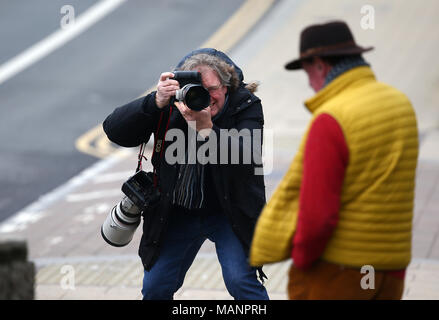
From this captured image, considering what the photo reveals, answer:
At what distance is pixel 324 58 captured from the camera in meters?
3.51

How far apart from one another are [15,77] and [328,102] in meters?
14.1

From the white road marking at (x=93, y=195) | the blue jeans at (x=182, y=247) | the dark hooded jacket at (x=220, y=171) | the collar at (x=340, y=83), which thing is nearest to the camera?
the collar at (x=340, y=83)

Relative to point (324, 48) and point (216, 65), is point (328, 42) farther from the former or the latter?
point (216, 65)

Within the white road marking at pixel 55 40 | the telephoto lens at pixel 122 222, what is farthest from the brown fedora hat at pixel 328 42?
the white road marking at pixel 55 40

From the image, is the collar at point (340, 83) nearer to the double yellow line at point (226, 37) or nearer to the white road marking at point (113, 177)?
the white road marking at point (113, 177)

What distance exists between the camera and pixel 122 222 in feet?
15.4

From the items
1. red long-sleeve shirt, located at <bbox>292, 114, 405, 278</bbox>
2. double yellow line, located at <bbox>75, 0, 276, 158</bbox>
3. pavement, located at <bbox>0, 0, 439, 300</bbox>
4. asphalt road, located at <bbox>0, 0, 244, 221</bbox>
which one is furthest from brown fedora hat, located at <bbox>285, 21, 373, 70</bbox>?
double yellow line, located at <bbox>75, 0, 276, 158</bbox>

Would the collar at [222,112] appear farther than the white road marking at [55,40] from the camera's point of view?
No

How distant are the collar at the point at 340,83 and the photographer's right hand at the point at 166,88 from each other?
3.41 feet

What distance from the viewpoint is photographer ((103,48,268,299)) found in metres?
4.49

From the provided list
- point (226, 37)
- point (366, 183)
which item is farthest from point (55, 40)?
point (366, 183)

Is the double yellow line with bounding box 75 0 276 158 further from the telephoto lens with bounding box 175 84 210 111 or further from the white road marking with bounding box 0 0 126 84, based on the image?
the telephoto lens with bounding box 175 84 210 111

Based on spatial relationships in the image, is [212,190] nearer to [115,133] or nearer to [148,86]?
[115,133]

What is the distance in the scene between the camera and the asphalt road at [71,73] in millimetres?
11930
